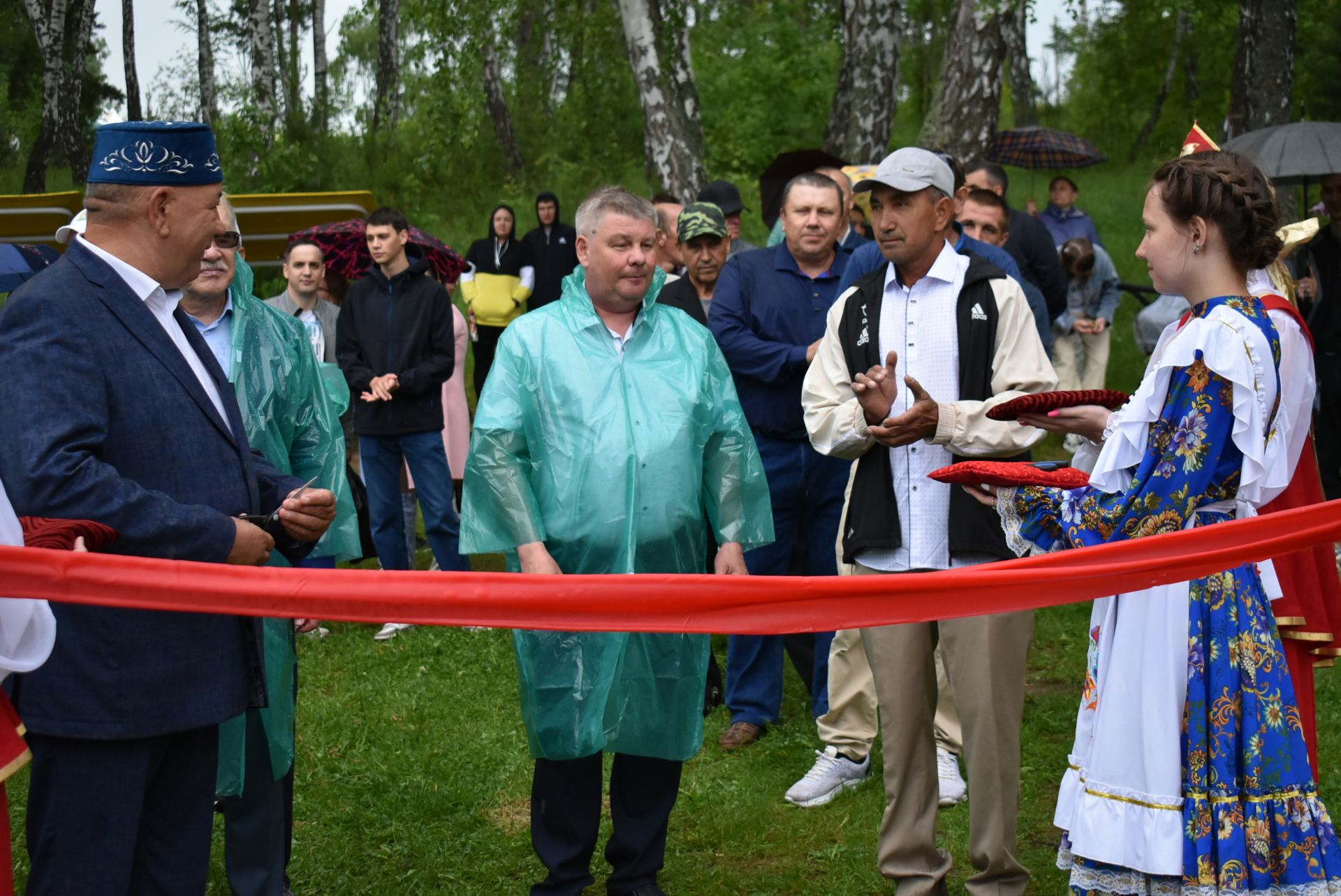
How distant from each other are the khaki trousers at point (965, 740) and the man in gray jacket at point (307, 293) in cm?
419

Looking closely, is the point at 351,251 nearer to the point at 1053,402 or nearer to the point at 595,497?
the point at 595,497

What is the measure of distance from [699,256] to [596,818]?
121 inches

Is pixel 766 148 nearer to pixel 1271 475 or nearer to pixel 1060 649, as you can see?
pixel 1060 649

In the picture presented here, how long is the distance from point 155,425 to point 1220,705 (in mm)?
2304

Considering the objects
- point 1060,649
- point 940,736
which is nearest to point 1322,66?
point 1060,649

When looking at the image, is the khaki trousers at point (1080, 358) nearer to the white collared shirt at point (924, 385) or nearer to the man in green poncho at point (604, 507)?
the white collared shirt at point (924, 385)

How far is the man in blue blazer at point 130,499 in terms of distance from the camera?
8.82ft

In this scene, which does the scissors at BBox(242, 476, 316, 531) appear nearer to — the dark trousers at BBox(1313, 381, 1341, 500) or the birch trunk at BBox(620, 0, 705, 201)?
the dark trousers at BBox(1313, 381, 1341, 500)

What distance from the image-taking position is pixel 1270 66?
13.6 metres

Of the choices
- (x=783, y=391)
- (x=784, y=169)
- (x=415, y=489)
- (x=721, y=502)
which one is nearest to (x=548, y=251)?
(x=784, y=169)

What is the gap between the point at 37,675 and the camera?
9.06 ft

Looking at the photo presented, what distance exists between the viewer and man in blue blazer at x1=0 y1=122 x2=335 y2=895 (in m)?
2.69

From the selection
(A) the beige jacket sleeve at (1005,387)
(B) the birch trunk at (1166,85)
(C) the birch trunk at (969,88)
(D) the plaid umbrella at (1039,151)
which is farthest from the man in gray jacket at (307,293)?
(B) the birch trunk at (1166,85)

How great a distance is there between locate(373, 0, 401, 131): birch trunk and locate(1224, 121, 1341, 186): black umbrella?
10.9 m
